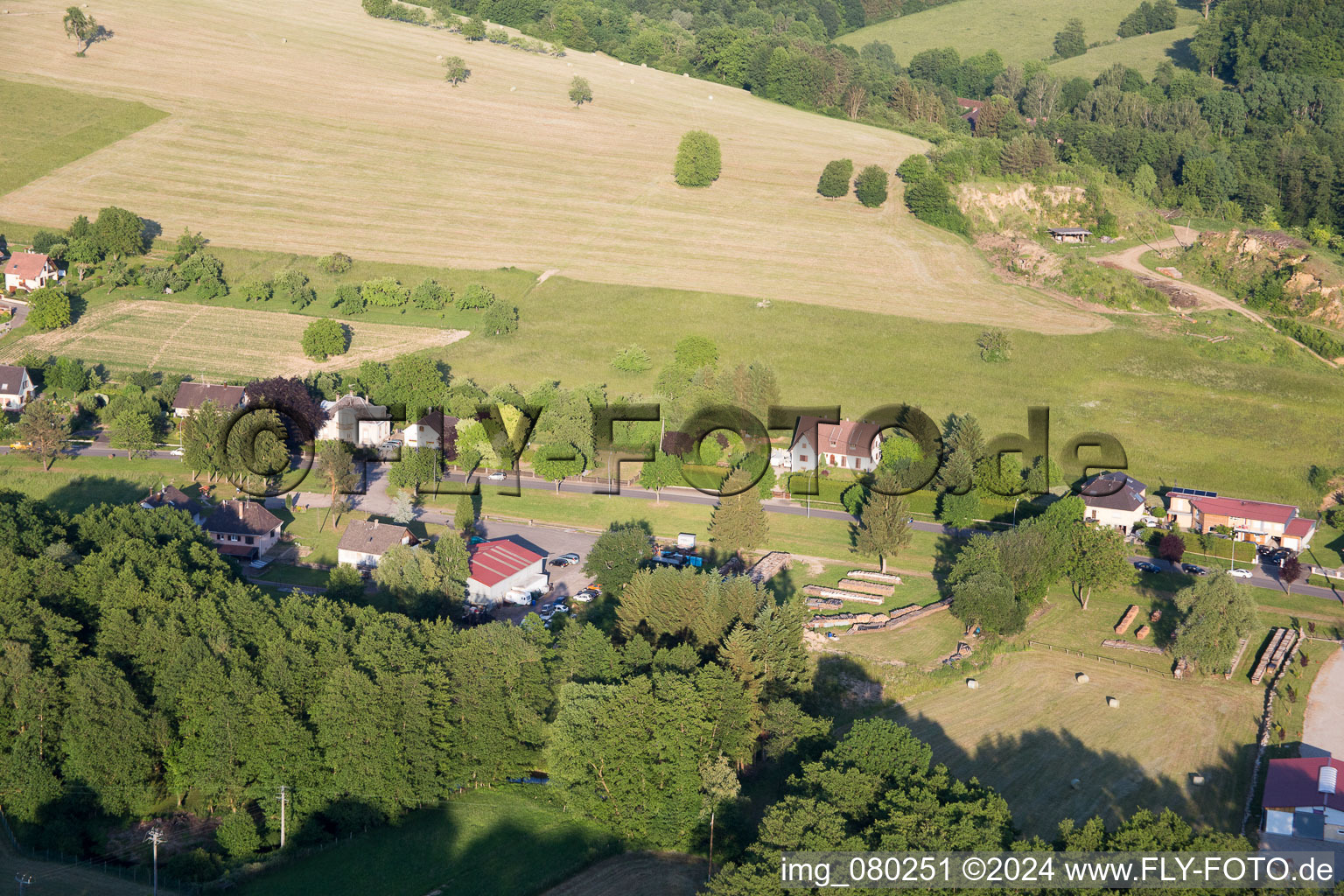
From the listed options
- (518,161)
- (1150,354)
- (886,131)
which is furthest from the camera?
(886,131)

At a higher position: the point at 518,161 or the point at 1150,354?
the point at 518,161

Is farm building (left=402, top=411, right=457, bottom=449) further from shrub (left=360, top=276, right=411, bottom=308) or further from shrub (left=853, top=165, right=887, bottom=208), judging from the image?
shrub (left=853, top=165, right=887, bottom=208)

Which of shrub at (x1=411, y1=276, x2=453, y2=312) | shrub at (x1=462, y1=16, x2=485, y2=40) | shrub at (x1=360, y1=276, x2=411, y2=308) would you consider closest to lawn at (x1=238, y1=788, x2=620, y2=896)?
shrub at (x1=411, y1=276, x2=453, y2=312)

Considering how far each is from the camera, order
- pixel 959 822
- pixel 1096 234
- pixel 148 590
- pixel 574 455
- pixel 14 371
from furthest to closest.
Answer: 1. pixel 1096 234
2. pixel 14 371
3. pixel 574 455
4. pixel 148 590
5. pixel 959 822

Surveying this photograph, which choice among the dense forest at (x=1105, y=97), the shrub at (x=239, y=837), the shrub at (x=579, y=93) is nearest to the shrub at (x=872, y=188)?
the dense forest at (x=1105, y=97)

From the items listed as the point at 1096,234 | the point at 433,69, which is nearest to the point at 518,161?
the point at 433,69

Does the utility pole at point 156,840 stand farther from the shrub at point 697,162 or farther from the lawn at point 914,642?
the shrub at point 697,162

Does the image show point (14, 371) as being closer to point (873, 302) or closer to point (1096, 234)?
point (873, 302)
